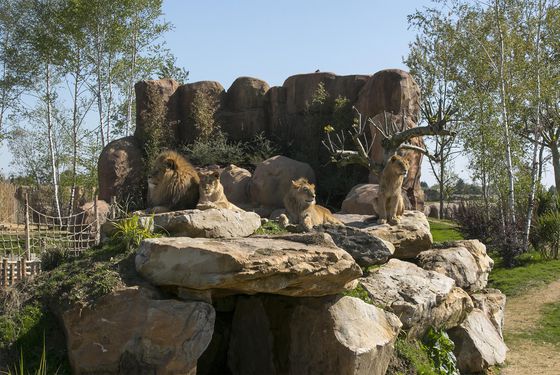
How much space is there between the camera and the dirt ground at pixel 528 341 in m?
11.7

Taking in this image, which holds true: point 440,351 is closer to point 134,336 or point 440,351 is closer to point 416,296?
point 416,296

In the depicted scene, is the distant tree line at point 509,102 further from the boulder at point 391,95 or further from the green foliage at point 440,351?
the green foliage at point 440,351

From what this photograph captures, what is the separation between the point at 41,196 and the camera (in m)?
29.5

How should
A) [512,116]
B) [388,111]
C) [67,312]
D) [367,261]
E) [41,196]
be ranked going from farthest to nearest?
1. [41,196]
2. [512,116]
3. [388,111]
4. [367,261]
5. [67,312]

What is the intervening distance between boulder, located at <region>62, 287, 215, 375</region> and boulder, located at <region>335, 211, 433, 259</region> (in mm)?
4393

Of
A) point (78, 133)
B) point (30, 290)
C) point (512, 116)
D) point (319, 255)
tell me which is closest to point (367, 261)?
point (319, 255)

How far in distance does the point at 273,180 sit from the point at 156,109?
5.61 metres

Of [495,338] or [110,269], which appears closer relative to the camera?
[110,269]

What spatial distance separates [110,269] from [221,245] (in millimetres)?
1276

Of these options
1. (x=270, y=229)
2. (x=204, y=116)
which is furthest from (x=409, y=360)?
(x=204, y=116)

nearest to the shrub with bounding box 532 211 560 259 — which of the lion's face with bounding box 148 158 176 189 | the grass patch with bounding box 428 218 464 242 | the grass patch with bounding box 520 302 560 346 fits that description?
the grass patch with bounding box 428 218 464 242

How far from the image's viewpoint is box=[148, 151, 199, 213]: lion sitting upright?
10.1 meters

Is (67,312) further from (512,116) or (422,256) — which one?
(512,116)

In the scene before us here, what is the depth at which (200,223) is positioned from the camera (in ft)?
28.5
